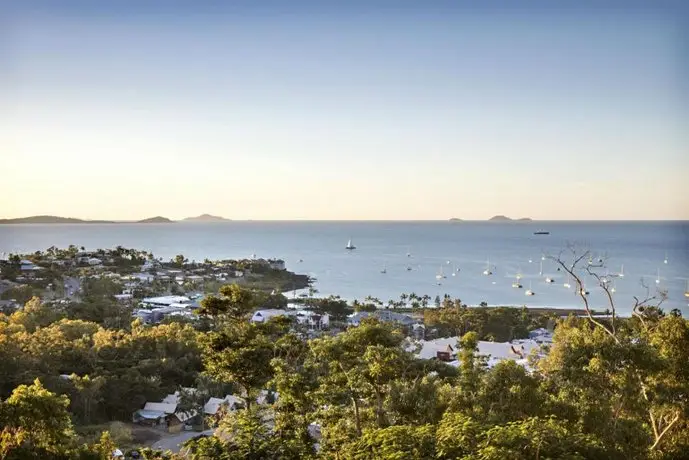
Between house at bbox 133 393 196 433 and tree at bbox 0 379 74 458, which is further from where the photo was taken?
house at bbox 133 393 196 433

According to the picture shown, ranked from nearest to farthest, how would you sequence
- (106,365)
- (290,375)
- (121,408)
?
(290,375)
(121,408)
(106,365)

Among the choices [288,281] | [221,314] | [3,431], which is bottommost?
[288,281]

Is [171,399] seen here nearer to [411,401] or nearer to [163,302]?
[411,401]

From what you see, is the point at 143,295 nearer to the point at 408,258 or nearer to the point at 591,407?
the point at 591,407

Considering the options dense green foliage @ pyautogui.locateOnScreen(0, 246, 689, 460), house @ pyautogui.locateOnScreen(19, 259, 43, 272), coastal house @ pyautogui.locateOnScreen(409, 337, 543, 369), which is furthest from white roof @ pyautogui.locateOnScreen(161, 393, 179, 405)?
house @ pyautogui.locateOnScreen(19, 259, 43, 272)

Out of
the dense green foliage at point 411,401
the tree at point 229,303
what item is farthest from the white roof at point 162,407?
the tree at point 229,303

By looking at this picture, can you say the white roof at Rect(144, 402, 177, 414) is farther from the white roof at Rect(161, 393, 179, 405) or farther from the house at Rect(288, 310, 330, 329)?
the house at Rect(288, 310, 330, 329)

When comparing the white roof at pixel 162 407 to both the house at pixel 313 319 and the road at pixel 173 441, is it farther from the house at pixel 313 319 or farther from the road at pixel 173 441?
the house at pixel 313 319

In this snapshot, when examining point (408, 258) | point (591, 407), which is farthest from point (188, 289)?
point (408, 258)
